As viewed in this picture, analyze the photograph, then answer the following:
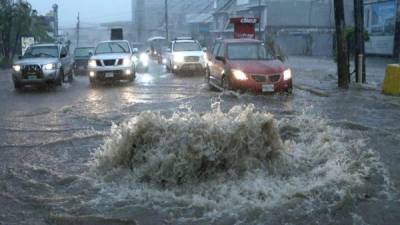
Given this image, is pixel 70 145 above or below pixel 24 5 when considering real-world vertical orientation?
below

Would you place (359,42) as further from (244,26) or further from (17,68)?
(244,26)

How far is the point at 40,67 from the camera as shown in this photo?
18.8 meters

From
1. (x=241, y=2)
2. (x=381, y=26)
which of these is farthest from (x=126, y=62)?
(x=241, y=2)

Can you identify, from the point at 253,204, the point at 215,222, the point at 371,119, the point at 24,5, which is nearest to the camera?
the point at 215,222

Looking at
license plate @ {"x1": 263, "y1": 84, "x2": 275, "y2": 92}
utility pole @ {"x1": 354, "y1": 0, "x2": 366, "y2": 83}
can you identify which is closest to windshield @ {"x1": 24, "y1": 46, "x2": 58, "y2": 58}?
license plate @ {"x1": 263, "y1": 84, "x2": 275, "y2": 92}

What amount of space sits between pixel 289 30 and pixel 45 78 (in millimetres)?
33767

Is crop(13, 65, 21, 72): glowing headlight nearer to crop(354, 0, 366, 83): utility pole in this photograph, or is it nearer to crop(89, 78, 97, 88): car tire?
crop(89, 78, 97, 88): car tire

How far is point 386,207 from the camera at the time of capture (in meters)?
5.68

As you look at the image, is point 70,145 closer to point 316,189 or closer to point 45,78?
point 316,189

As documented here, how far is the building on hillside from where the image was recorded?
1873 inches

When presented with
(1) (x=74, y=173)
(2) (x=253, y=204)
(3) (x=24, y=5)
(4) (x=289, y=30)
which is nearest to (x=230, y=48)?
(1) (x=74, y=173)

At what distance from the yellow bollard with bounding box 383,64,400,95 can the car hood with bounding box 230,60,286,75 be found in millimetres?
2907

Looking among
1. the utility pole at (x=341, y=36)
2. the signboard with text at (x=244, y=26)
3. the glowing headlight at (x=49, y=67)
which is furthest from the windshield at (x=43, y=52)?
the signboard with text at (x=244, y=26)

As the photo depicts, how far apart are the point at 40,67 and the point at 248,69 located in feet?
25.5
